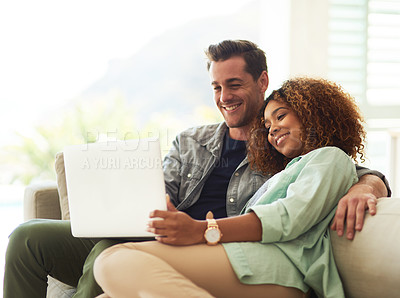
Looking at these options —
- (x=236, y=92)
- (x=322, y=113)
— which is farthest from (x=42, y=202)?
(x=322, y=113)

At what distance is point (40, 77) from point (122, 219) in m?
4.84

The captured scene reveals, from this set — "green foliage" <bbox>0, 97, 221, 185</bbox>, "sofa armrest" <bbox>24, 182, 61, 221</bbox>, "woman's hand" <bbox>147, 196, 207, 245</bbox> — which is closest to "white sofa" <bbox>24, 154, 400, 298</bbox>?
"woman's hand" <bbox>147, 196, 207, 245</bbox>

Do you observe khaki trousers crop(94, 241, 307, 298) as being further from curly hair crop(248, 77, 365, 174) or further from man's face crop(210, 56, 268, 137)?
man's face crop(210, 56, 268, 137)

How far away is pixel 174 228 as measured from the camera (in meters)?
1.23

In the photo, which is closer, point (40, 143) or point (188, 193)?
point (188, 193)

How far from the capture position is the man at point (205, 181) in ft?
5.22

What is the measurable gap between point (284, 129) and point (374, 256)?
53 cm

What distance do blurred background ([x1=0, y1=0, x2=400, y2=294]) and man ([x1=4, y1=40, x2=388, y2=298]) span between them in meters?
0.91

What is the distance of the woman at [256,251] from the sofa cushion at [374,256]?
0.14ft

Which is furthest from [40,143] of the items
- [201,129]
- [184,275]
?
[184,275]

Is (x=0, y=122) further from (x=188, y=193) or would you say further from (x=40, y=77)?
(x=188, y=193)

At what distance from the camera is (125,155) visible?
1311 mm

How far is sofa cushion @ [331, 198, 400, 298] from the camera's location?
1.21m

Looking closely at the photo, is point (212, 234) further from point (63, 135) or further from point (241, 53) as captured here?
point (63, 135)
